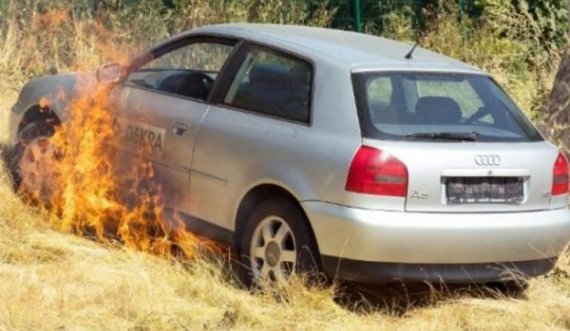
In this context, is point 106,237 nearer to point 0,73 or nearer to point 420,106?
point 420,106

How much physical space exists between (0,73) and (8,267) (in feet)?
23.3

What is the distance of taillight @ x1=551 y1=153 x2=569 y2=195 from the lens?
642 centimetres

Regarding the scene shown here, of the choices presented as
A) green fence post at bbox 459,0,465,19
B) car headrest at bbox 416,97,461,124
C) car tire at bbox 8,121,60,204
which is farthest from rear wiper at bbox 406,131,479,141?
green fence post at bbox 459,0,465,19

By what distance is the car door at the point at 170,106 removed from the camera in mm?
6957

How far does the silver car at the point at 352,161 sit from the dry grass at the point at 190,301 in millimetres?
243

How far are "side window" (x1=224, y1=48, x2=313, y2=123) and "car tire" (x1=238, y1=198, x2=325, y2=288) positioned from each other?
577 mm

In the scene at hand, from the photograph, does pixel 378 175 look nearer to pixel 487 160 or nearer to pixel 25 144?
pixel 487 160

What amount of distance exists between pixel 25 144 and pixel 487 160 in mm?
3768

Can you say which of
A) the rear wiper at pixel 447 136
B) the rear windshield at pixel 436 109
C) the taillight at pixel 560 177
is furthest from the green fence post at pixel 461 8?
the rear wiper at pixel 447 136

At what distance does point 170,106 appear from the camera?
7152 millimetres

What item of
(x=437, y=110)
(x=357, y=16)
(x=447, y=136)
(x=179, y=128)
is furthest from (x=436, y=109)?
(x=357, y=16)

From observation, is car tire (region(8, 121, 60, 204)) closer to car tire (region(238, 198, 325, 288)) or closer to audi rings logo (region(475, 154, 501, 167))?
car tire (region(238, 198, 325, 288))

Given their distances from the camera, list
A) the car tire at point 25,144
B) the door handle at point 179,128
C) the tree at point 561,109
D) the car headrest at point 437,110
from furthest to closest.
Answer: the tree at point 561,109, the car tire at point 25,144, the door handle at point 179,128, the car headrest at point 437,110

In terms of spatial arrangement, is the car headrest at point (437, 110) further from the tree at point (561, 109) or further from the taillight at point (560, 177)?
the tree at point (561, 109)
